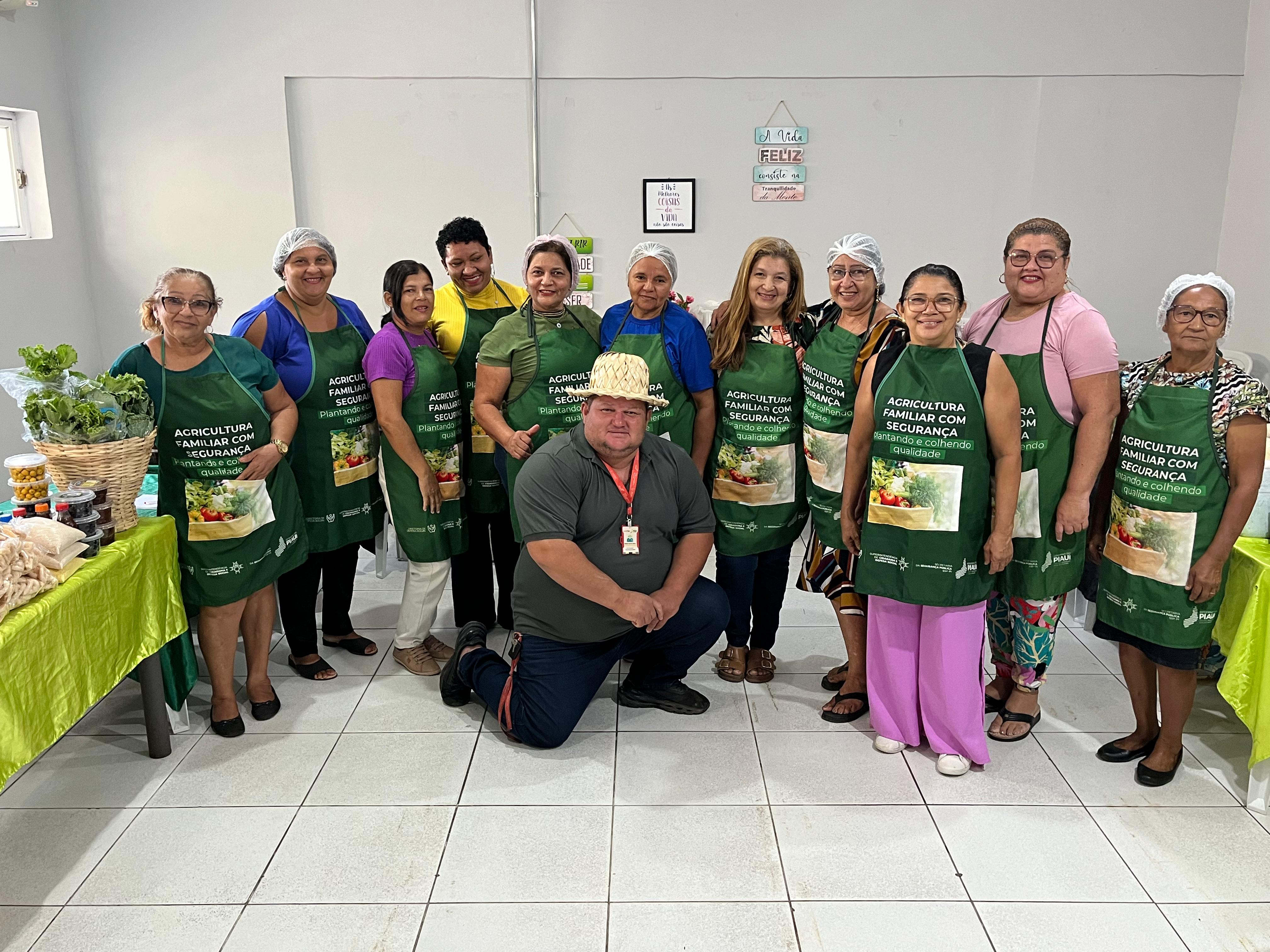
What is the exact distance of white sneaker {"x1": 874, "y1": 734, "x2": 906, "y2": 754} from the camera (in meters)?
2.81

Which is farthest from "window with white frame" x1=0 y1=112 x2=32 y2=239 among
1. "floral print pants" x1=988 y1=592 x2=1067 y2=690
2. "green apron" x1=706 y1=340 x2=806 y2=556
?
"floral print pants" x1=988 y1=592 x2=1067 y2=690

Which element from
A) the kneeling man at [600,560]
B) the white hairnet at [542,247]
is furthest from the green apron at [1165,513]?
the white hairnet at [542,247]

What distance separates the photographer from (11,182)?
14.9 ft

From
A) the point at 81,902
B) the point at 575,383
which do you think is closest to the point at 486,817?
the point at 81,902

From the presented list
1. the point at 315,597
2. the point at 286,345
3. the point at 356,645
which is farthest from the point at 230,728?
the point at 286,345

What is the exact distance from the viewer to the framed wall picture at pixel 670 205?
5020 mm

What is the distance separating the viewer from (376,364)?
3.06 meters

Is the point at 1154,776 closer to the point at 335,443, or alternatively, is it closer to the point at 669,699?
the point at 669,699

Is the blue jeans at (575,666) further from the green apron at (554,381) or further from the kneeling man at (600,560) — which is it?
the green apron at (554,381)

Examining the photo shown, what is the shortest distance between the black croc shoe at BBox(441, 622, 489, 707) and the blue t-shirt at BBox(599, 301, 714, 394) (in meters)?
1.04

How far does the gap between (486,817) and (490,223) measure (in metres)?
3.40

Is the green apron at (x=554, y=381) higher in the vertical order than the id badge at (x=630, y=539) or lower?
higher

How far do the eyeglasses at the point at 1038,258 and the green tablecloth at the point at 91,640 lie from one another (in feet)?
8.02

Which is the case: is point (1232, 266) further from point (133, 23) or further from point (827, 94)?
point (133, 23)
